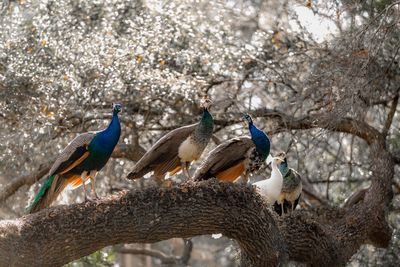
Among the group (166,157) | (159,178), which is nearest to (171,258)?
(159,178)

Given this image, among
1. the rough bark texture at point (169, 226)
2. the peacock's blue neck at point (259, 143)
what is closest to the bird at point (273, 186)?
the rough bark texture at point (169, 226)

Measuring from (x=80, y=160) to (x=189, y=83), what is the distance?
9.57ft

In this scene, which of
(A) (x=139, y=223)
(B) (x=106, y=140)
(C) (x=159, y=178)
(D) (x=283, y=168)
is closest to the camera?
(A) (x=139, y=223)

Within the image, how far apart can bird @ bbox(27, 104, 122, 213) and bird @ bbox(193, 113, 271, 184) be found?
0.93 metres

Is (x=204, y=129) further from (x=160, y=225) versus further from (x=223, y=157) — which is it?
(x=160, y=225)

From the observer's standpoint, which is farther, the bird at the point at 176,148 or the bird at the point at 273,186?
the bird at the point at 273,186

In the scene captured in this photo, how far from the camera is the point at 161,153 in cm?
933

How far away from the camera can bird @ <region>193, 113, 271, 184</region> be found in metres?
9.50

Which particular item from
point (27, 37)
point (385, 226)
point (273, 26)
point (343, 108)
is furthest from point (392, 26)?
point (27, 37)

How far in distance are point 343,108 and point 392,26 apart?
108 cm

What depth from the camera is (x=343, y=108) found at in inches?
411

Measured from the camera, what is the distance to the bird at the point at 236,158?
374 inches

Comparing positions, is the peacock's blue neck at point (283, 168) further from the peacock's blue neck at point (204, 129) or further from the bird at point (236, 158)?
the peacock's blue neck at point (204, 129)

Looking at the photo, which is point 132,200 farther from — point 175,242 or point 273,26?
point 175,242
